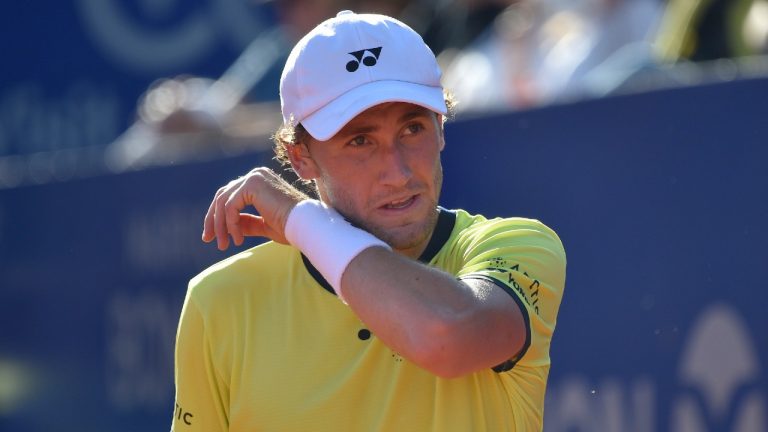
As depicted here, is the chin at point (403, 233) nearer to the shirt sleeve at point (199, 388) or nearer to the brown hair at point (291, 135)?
the brown hair at point (291, 135)

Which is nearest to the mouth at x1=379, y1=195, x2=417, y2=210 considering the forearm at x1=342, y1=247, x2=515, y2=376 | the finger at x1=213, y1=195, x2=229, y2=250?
the forearm at x1=342, y1=247, x2=515, y2=376

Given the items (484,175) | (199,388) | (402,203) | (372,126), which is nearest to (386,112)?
(372,126)

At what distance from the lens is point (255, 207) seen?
3.06m

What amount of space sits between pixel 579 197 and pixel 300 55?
222cm

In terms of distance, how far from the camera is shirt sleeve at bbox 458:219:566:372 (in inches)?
111

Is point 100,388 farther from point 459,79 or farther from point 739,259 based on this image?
point 739,259

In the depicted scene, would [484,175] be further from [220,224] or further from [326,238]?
[326,238]

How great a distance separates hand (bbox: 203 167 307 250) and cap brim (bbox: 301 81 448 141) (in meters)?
0.15

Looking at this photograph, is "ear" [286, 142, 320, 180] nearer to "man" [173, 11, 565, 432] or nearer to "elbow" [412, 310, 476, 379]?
"man" [173, 11, 565, 432]

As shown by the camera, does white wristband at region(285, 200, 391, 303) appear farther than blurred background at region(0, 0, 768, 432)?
No

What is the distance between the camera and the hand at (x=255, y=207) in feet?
9.91

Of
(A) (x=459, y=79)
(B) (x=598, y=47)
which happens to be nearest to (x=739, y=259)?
(B) (x=598, y=47)

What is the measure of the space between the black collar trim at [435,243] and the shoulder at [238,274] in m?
0.06

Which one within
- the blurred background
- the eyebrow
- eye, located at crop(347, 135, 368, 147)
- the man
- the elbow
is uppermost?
the blurred background
